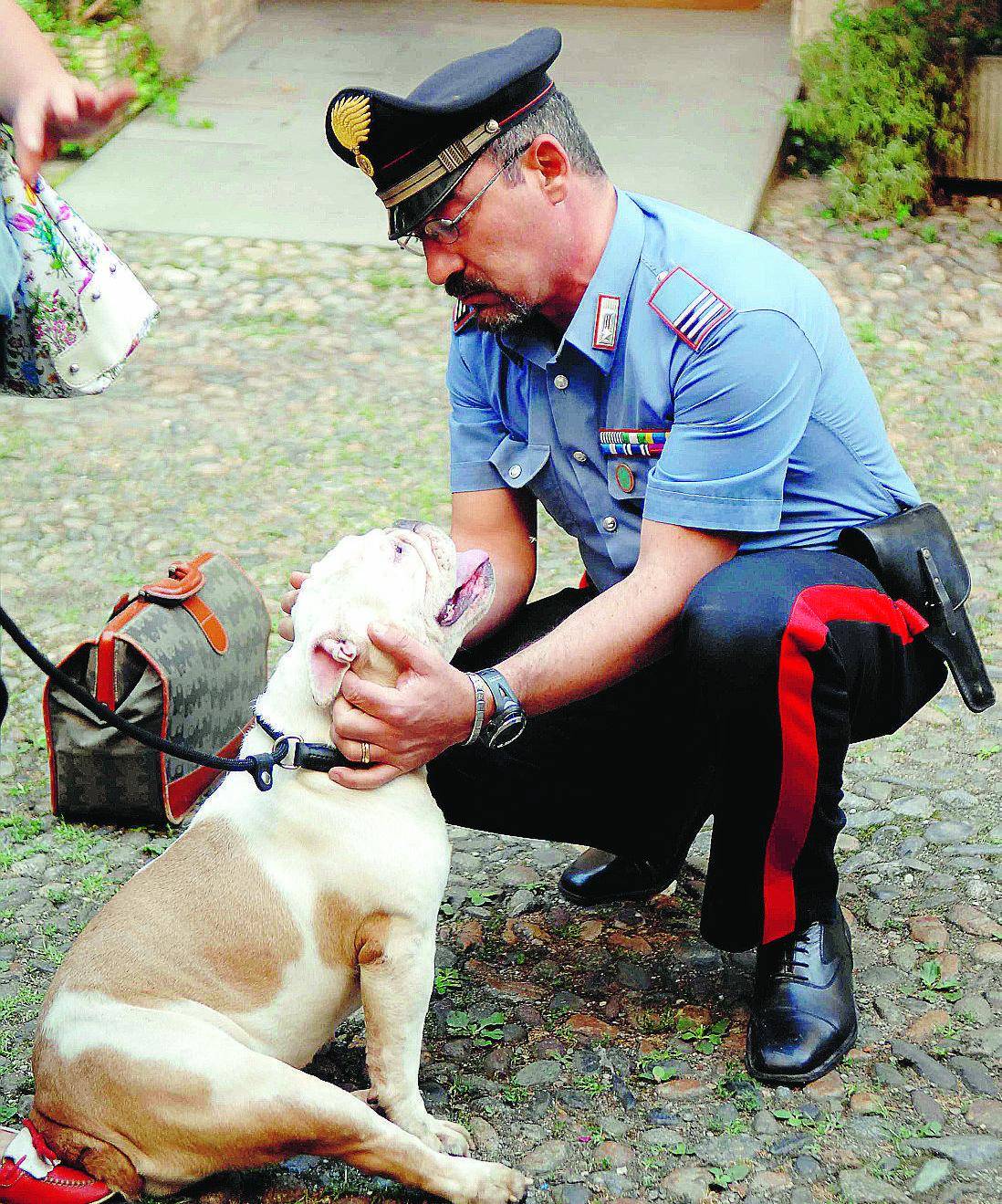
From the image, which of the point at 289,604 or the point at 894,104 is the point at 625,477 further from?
the point at 894,104

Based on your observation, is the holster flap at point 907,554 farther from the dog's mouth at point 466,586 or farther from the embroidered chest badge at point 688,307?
the dog's mouth at point 466,586

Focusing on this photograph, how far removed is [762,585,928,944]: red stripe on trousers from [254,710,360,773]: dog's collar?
807mm

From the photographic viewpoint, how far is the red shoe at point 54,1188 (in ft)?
7.77

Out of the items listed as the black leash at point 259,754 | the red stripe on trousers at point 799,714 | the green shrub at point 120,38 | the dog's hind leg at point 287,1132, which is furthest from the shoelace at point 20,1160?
the green shrub at point 120,38

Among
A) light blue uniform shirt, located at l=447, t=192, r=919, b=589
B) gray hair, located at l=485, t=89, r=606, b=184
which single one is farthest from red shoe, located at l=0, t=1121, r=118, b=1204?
gray hair, located at l=485, t=89, r=606, b=184

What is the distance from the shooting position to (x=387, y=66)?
28.7 ft

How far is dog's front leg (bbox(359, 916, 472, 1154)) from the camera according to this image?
2.54 metres

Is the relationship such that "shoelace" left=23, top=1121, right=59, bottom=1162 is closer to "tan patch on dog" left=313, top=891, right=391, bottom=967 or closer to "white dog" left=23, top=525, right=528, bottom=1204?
"white dog" left=23, top=525, right=528, bottom=1204

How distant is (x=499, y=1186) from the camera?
2504 mm

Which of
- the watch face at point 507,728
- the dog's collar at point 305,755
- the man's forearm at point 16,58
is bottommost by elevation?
the watch face at point 507,728

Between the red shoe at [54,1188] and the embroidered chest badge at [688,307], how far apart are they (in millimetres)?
1872

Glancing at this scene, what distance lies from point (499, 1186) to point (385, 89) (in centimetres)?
707

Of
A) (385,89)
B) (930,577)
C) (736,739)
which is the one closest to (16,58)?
(736,739)

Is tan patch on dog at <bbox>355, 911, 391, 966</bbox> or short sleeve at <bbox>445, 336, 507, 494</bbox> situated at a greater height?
short sleeve at <bbox>445, 336, 507, 494</bbox>
